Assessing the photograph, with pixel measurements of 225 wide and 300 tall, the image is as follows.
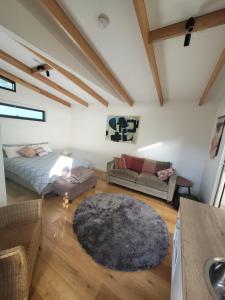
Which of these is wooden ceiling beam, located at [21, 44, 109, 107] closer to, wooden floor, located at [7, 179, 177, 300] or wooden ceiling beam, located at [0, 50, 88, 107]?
wooden ceiling beam, located at [0, 50, 88, 107]

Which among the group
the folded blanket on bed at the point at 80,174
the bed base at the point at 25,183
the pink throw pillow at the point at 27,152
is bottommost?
the bed base at the point at 25,183

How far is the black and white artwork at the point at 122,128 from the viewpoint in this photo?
13.2 ft

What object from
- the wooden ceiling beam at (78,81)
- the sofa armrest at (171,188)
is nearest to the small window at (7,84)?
the wooden ceiling beam at (78,81)

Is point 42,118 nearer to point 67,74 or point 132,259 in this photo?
point 67,74

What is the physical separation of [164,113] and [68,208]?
3274mm

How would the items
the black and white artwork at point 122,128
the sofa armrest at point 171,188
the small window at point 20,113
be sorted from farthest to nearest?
the black and white artwork at point 122,128, the small window at point 20,113, the sofa armrest at point 171,188

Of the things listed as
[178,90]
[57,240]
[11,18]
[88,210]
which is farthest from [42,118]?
[178,90]

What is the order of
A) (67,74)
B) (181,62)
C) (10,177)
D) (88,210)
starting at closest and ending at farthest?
(181,62) → (88,210) → (67,74) → (10,177)

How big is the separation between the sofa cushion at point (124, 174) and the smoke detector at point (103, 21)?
278 cm

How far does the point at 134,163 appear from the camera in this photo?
12.3 feet

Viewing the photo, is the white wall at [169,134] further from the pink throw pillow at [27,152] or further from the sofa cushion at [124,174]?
the pink throw pillow at [27,152]

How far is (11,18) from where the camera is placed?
155cm

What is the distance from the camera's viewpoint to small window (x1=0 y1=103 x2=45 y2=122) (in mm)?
3406

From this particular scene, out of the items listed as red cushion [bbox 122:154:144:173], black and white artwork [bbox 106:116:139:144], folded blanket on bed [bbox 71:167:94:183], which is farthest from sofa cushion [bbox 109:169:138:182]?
black and white artwork [bbox 106:116:139:144]
